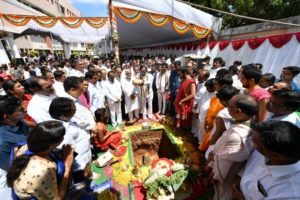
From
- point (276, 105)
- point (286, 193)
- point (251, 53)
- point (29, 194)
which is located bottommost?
point (29, 194)

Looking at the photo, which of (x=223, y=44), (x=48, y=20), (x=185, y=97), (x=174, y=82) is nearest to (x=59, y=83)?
(x=185, y=97)

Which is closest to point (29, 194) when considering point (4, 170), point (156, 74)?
point (4, 170)

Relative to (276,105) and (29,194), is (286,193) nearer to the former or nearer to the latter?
(276,105)

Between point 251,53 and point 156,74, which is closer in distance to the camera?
point 156,74

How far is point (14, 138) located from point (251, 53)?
26.4 ft

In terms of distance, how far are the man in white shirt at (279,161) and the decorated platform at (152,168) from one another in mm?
1413

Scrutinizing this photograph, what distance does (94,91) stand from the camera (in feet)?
13.6

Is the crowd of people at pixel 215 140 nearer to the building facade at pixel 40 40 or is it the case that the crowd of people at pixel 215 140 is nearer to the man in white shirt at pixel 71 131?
the man in white shirt at pixel 71 131

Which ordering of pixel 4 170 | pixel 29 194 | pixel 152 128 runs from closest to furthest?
1. pixel 29 194
2. pixel 4 170
3. pixel 152 128

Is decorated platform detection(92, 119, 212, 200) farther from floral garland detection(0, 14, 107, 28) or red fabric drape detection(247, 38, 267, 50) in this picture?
floral garland detection(0, 14, 107, 28)

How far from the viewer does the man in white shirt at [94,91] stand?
3993 millimetres

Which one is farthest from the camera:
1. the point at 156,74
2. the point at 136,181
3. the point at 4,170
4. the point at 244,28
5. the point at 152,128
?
the point at 244,28

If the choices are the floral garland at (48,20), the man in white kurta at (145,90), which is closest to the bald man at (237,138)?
the man in white kurta at (145,90)

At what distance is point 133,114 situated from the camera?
5637 millimetres
